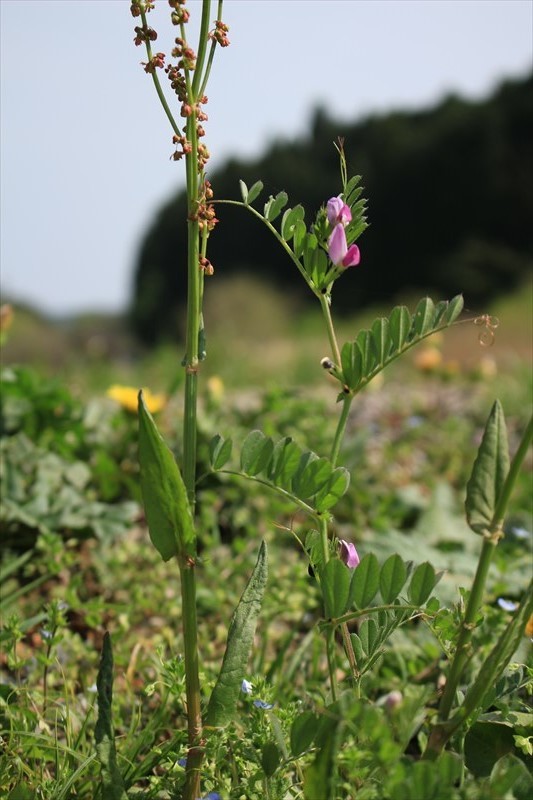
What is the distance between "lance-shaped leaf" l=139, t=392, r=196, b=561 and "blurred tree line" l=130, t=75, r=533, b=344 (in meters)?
14.2

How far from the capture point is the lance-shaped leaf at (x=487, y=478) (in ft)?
2.98

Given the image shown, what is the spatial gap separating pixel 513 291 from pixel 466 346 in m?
6.15

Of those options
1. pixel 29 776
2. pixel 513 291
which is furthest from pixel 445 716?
pixel 513 291

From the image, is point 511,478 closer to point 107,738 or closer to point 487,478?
point 487,478

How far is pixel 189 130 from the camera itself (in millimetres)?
1021

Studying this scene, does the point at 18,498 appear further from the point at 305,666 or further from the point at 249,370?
the point at 249,370

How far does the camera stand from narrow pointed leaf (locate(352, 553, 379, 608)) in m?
0.95

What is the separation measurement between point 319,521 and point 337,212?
36 cm

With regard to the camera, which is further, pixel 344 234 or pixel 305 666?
pixel 305 666

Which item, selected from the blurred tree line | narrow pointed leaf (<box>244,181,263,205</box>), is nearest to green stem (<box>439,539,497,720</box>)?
narrow pointed leaf (<box>244,181,263,205</box>)

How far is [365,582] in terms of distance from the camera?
0.95 m

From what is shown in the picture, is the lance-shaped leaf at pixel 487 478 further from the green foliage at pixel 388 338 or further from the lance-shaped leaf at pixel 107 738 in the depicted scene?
the lance-shaped leaf at pixel 107 738

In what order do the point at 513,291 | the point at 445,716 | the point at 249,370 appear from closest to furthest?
the point at 445,716 < the point at 249,370 < the point at 513,291

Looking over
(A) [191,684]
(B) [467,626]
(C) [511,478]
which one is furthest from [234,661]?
(C) [511,478]
